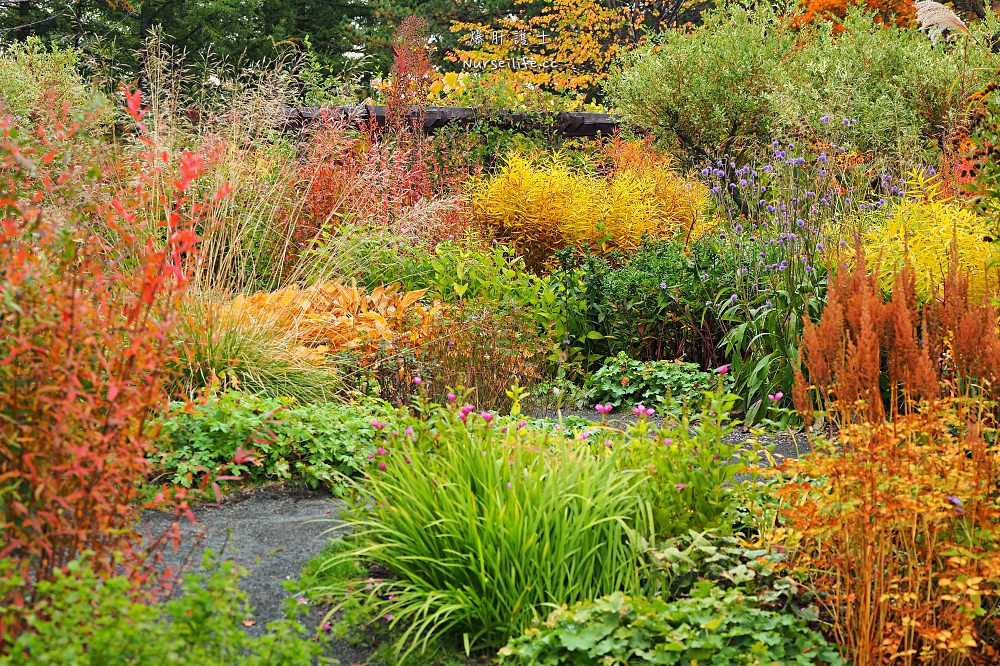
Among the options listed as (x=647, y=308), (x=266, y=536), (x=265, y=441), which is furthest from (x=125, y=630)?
(x=647, y=308)

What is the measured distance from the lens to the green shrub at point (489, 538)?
2838 millimetres

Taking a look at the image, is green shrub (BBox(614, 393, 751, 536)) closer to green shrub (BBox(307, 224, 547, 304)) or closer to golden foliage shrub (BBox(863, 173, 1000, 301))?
golden foliage shrub (BBox(863, 173, 1000, 301))

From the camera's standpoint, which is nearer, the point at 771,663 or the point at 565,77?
the point at 771,663

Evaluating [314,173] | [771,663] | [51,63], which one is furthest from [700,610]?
[51,63]

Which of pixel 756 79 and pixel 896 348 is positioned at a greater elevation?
pixel 756 79

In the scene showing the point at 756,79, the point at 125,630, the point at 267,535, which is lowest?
the point at 267,535

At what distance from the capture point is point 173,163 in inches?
248

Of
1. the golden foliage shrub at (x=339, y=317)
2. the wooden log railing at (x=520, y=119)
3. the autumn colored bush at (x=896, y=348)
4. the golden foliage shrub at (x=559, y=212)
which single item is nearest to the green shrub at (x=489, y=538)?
the autumn colored bush at (x=896, y=348)

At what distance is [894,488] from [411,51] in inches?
383

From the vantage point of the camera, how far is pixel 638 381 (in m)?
6.20

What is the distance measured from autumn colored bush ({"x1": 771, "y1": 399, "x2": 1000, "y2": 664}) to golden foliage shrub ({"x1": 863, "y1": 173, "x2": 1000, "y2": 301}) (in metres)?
2.42

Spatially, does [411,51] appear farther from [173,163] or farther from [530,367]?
[530,367]

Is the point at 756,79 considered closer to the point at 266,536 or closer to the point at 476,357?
the point at 476,357

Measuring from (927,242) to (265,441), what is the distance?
157 inches
